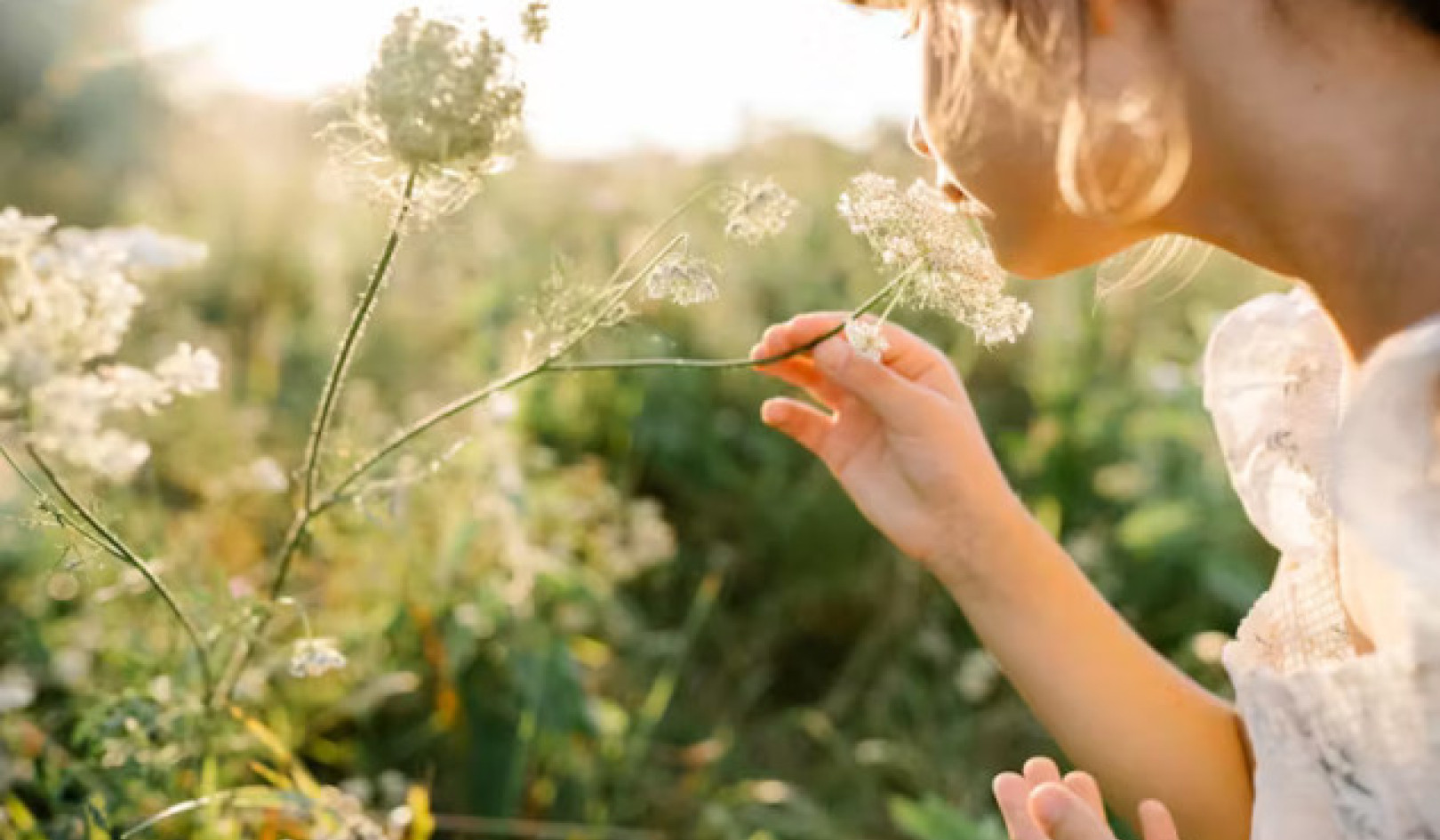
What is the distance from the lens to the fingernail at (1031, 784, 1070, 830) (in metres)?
0.95

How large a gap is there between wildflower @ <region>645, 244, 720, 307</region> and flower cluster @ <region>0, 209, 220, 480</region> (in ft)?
1.03

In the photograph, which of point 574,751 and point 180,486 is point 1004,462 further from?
point 180,486

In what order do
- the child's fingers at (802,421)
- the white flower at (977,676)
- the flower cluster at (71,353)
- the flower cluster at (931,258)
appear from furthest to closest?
1. the white flower at (977,676)
2. the child's fingers at (802,421)
3. the flower cluster at (931,258)
4. the flower cluster at (71,353)

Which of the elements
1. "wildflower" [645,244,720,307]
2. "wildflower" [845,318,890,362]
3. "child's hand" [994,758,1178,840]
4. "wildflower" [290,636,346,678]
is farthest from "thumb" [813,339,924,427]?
"wildflower" [290,636,346,678]

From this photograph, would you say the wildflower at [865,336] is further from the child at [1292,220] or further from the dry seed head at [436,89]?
the dry seed head at [436,89]

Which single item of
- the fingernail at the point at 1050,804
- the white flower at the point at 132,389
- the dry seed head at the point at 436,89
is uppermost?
the dry seed head at the point at 436,89

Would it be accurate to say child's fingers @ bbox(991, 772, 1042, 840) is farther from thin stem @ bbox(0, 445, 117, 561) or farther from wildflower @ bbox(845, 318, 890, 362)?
thin stem @ bbox(0, 445, 117, 561)

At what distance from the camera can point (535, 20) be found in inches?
35.1

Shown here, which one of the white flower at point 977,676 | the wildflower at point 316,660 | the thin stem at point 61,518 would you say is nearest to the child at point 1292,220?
the wildflower at point 316,660

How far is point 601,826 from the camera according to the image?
1.88 m

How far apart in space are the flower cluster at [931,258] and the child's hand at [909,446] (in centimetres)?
27

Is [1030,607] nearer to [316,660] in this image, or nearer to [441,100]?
[316,660]

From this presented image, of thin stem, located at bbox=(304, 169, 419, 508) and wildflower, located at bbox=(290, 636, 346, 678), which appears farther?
wildflower, located at bbox=(290, 636, 346, 678)

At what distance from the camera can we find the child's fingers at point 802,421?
4.38 feet
